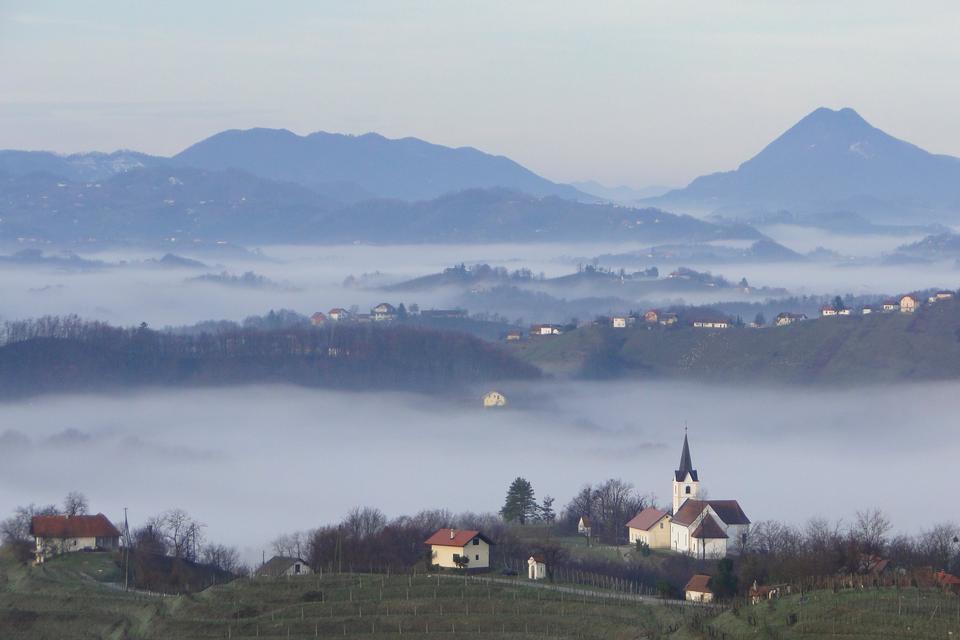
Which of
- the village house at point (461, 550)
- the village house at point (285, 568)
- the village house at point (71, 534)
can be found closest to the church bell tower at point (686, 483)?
the village house at point (461, 550)

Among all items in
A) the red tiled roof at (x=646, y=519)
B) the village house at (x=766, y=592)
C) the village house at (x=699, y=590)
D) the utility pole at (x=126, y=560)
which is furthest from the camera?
the red tiled roof at (x=646, y=519)

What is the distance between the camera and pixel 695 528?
90.3m

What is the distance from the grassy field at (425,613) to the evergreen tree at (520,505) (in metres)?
25.9

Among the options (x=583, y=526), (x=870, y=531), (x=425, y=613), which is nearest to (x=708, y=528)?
(x=870, y=531)

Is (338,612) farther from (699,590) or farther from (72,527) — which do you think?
(72,527)

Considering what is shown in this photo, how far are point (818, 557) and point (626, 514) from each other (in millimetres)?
28441

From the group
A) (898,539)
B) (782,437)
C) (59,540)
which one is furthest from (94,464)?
(898,539)

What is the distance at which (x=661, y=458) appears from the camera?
140125 millimetres

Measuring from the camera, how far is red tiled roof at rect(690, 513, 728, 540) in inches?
3519

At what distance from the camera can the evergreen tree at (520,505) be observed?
9900cm

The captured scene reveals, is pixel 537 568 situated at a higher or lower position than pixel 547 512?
lower

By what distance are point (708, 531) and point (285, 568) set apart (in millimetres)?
21139

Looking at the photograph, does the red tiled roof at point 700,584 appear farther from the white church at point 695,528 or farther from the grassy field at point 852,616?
the white church at point 695,528

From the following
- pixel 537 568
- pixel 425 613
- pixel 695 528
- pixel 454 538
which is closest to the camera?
pixel 425 613
